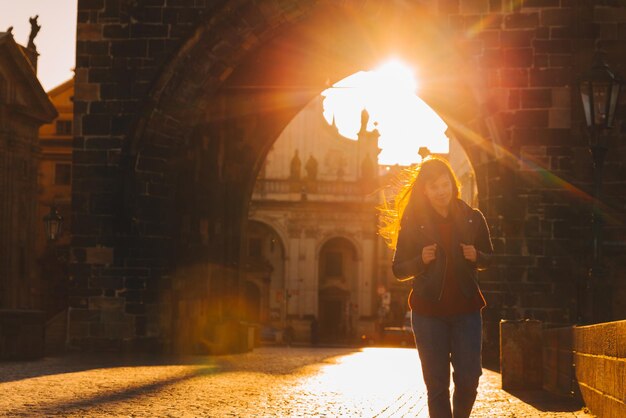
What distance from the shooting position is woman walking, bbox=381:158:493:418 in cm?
658

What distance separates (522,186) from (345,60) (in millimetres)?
6361

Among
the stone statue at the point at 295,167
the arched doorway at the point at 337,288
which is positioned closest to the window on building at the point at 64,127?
the stone statue at the point at 295,167

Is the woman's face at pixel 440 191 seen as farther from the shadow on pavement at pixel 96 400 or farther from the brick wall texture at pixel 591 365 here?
the shadow on pavement at pixel 96 400

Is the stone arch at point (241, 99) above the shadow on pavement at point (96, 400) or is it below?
above

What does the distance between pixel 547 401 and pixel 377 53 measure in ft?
38.6

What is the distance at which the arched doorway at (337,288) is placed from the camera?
61.5 m

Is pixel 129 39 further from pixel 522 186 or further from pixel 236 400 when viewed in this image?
pixel 236 400

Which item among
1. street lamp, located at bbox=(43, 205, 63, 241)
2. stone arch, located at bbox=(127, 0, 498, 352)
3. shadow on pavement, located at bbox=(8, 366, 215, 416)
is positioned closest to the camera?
shadow on pavement, located at bbox=(8, 366, 215, 416)

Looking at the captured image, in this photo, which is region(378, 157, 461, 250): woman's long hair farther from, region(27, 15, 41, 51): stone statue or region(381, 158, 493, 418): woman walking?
region(27, 15, 41, 51): stone statue

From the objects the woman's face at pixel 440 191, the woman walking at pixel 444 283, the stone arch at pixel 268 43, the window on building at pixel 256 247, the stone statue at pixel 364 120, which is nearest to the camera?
the woman walking at pixel 444 283

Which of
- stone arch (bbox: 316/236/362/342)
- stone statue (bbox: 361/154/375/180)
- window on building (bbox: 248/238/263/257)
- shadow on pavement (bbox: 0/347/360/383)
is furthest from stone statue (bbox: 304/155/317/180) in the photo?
shadow on pavement (bbox: 0/347/360/383)

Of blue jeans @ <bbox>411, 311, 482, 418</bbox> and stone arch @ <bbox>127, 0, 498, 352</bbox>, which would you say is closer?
blue jeans @ <bbox>411, 311, 482, 418</bbox>

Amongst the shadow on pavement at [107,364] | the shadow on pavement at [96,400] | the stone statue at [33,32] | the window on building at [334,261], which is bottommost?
the shadow on pavement at [96,400]

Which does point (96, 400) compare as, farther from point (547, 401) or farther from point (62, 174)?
point (62, 174)
